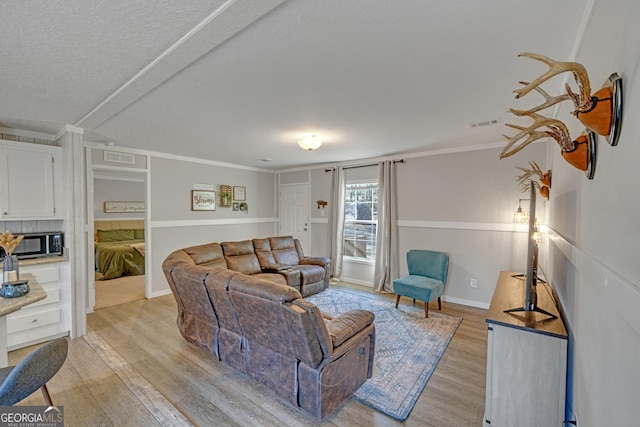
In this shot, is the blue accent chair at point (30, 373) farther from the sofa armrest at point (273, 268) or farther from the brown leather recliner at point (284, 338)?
the sofa armrest at point (273, 268)

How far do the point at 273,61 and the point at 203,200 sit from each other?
13.7ft

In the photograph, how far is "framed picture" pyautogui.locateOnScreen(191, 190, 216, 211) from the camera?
524 cm

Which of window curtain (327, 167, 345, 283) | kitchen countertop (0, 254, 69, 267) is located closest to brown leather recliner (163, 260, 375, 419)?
kitchen countertop (0, 254, 69, 267)

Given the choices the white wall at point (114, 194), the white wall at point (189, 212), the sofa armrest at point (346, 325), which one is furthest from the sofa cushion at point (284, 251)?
the white wall at point (114, 194)

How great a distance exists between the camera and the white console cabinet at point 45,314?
287 cm

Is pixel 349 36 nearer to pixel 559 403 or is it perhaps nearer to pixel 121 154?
pixel 559 403

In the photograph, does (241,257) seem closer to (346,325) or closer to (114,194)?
(346,325)

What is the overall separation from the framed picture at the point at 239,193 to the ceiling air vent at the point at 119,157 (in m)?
1.99

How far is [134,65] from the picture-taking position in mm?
1851

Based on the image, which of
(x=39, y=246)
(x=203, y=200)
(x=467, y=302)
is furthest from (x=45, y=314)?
(x=467, y=302)

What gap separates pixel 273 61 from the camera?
1.80 m

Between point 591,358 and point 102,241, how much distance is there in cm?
853

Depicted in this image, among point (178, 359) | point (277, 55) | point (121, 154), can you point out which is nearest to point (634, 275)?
point (277, 55)

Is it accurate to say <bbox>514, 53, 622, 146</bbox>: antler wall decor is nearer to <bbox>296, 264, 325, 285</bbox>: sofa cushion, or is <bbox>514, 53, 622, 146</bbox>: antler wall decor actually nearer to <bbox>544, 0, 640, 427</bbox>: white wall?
<bbox>544, 0, 640, 427</bbox>: white wall
